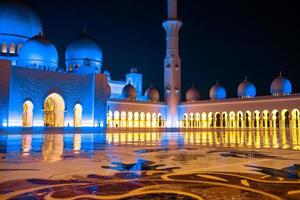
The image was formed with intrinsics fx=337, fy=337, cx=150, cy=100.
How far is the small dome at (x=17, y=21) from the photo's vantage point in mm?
19297

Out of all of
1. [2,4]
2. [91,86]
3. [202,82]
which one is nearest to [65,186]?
[91,86]

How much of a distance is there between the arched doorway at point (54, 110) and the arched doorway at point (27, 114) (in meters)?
0.87

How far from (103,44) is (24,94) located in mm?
14826

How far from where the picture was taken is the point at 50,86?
17875mm

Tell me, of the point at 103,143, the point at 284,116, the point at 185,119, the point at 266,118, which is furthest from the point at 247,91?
the point at 103,143

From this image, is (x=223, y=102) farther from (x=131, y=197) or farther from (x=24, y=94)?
(x=131, y=197)

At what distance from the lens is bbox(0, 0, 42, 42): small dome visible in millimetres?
19297

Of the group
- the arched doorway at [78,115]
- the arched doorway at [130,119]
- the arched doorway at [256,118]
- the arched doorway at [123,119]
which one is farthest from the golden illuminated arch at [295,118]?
the arched doorway at [78,115]

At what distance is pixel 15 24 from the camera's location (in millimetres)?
19562

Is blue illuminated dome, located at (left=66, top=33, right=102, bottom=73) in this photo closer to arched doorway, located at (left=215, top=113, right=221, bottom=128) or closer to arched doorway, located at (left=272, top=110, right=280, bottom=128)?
arched doorway, located at (left=215, top=113, right=221, bottom=128)

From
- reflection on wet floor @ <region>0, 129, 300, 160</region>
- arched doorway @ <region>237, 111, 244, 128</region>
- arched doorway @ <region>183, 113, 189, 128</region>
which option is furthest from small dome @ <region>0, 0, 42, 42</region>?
arched doorway @ <region>237, 111, 244, 128</region>

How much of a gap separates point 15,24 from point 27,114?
221 inches

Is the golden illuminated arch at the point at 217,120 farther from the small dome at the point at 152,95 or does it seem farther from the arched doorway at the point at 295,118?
the arched doorway at the point at 295,118

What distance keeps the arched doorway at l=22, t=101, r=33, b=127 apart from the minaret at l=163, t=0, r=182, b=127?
13.3m
